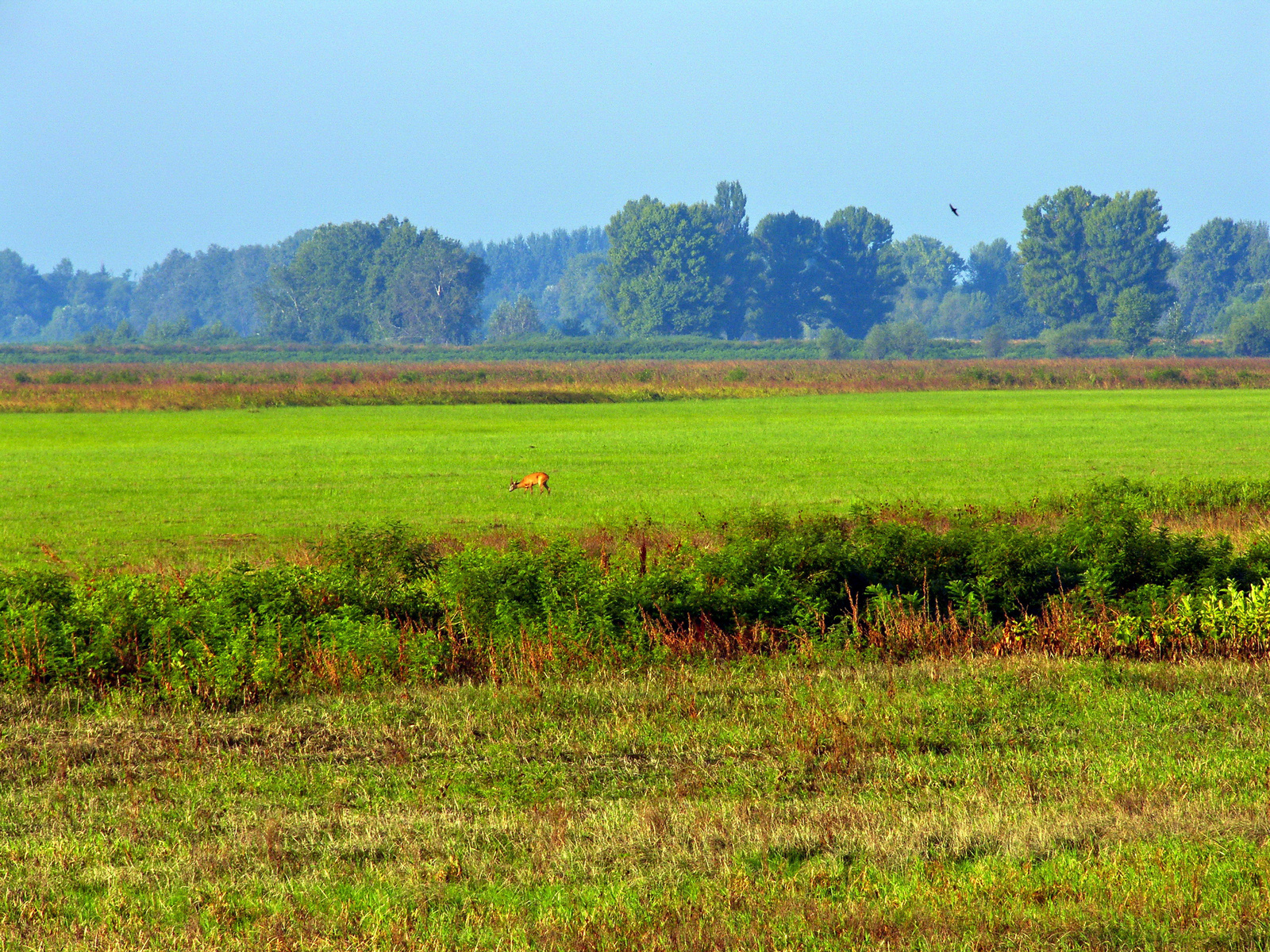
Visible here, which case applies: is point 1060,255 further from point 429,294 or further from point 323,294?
point 323,294

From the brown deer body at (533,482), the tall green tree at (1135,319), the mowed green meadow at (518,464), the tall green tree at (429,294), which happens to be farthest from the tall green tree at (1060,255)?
the brown deer body at (533,482)

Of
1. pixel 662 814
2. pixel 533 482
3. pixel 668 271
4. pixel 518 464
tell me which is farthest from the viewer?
pixel 668 271

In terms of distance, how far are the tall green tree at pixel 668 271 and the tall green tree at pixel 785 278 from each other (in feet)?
22.3

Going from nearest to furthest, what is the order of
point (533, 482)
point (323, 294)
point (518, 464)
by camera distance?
1. point (533, 482)
2. point (518, 464)
3. point (323, 294)

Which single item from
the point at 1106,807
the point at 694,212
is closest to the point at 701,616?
the point at 1106,807

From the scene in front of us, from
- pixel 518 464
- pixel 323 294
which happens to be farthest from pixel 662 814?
pixel 323 294

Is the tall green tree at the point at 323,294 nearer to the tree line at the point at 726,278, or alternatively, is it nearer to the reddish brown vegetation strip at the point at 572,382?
the tree line at the point at 726,278

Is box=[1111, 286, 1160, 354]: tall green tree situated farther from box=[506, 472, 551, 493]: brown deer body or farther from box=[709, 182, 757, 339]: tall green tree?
box=[506, 472, 551, 493]: brown deer body

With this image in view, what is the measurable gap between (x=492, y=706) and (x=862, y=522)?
7.26 metres

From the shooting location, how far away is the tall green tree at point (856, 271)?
559 ft

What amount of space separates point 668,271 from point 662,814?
531ft

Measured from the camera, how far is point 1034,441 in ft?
129

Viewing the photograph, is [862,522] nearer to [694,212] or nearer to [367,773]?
[367,773]

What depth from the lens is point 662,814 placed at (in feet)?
24.9
